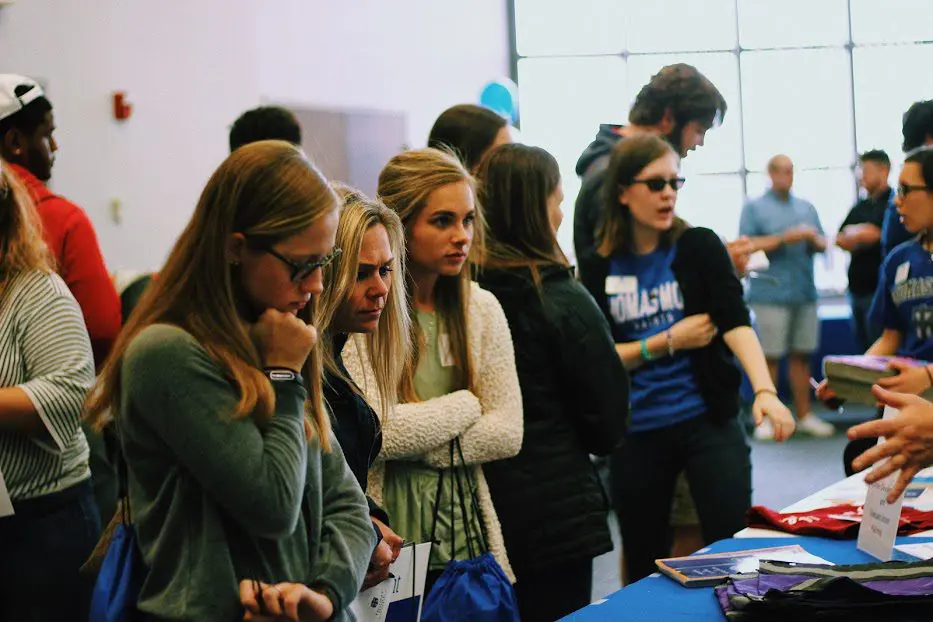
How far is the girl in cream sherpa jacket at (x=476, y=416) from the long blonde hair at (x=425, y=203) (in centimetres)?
3

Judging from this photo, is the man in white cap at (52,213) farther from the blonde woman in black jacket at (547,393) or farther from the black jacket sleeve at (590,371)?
the black jacket sleeve at (590,371)

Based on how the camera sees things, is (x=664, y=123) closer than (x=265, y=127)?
No

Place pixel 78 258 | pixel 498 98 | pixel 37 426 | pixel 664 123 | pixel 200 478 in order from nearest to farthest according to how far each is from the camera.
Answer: pixel 200 478 → pixel 37 426 → pixel 78 258 → pixel 664 123 → pixel 498 98

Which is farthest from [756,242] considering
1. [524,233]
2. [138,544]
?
[138,544]

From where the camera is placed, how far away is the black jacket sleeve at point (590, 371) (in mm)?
2818

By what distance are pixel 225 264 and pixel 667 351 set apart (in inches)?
77.0

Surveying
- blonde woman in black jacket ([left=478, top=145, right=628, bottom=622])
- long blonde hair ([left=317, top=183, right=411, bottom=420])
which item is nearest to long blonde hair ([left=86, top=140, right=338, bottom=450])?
long blonde hair ([left=317, top=183, right=411, bottom=420])

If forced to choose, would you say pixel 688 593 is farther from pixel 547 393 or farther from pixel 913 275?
pixel 913 275

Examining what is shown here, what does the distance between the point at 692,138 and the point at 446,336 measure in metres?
1.73

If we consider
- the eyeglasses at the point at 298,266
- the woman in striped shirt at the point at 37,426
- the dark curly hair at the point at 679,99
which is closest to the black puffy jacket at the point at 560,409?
the woman in striped shirt at the point at 37,426

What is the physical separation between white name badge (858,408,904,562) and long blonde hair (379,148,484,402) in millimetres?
841

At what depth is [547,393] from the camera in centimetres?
284

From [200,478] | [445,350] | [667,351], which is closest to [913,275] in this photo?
[667,351]

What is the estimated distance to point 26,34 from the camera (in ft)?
19.2
